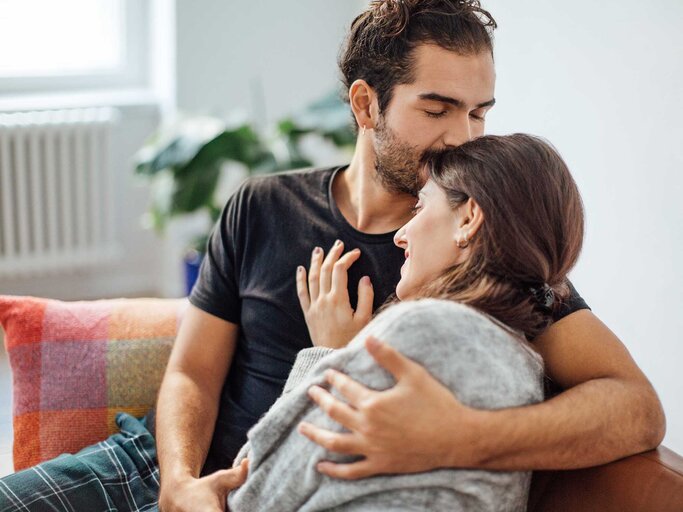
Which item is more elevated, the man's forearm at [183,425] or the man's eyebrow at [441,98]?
the man's eyebrow at [441,98]

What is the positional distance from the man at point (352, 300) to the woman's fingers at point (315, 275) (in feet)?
0.12

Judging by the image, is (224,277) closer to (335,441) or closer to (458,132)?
(458,132)

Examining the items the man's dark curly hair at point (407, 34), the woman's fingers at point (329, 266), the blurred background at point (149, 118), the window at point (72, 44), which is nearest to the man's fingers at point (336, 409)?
the woman's fingers at point (329, 266)

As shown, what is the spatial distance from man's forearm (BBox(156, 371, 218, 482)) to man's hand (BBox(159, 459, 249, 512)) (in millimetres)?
36

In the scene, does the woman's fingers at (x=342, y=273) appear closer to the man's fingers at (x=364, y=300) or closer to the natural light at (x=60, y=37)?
the man's fingers at (x=364, y=300)

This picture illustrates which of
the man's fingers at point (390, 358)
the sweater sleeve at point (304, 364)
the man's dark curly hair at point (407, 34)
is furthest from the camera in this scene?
the man's dark curly hair at point (407, 34)

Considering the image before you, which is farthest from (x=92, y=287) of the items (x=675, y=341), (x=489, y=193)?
(x=489, y=193)

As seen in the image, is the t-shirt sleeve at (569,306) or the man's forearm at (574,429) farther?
the t-shirt sleeve at (569,306)

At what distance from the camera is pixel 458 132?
1606mm

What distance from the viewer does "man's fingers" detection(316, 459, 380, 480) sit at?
1.18 metres

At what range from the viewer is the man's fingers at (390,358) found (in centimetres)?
115

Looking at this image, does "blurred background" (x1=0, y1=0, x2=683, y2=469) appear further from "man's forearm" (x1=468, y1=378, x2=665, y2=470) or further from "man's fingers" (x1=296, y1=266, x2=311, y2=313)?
"man's forearm" (x1=468, y1=378, x2=665, y2=470)

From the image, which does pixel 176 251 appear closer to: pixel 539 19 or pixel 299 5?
pixel 299 5

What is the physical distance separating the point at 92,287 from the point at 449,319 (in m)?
2.96
